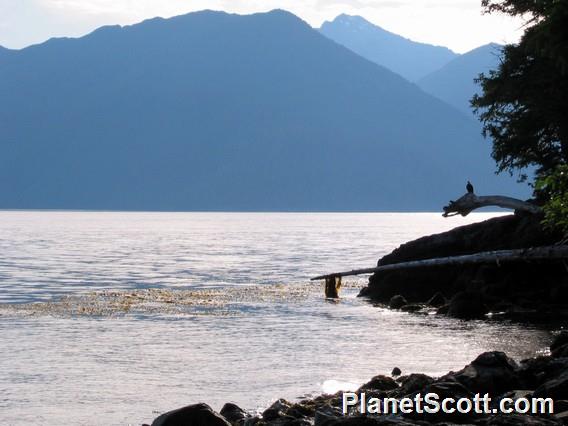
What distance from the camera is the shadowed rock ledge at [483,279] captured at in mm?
37938

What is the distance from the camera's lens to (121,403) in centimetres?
2025

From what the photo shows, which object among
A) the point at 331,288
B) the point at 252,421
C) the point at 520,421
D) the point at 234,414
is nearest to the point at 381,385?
the point at 234,414

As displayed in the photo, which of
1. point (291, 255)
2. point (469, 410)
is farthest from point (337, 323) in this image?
point (291, 255)

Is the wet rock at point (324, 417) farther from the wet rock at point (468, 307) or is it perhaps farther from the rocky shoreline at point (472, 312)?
the wet rock at point (468, 307)

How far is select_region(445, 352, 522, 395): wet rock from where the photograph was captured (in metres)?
17.2

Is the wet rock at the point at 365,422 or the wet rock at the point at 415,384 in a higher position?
the wet rock at the point at 365,422

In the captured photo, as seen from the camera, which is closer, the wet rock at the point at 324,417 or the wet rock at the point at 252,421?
the wet rock at the point at 324,417

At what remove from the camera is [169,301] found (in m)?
43.7

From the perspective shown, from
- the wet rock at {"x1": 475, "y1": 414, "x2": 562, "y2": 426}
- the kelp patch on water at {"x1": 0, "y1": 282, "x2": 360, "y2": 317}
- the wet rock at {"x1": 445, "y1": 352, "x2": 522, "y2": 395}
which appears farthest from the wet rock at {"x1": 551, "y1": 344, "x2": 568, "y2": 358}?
the kelp patch on water at {"x1": 0, "y1": 282, "x2": 360, "y2": 317}

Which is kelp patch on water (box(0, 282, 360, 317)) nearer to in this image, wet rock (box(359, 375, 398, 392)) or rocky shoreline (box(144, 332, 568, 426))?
wet rock (box(359, 375, 398, 392))

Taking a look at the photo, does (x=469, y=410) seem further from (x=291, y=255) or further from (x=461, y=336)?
(x=291, y=255)

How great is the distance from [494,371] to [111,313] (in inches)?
909

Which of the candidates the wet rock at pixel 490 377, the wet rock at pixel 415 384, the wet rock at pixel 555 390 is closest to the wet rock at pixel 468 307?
the wet rock at pixel 490 377

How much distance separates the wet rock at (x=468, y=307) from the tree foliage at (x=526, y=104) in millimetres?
6035
